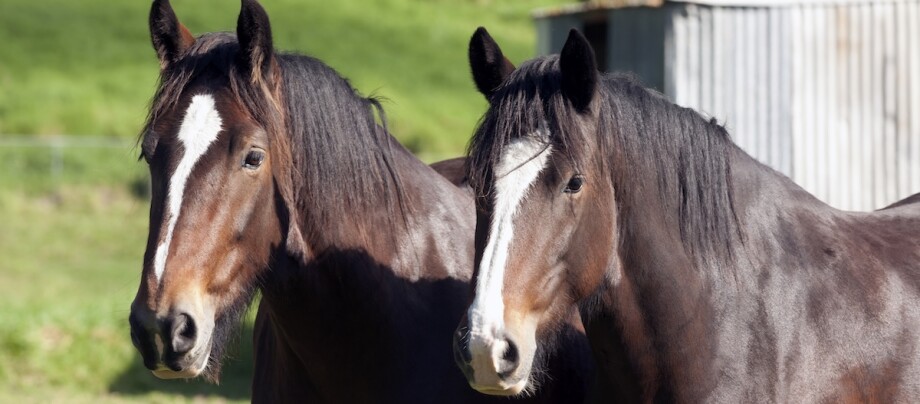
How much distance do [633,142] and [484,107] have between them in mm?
4887

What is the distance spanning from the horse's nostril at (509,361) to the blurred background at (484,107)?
147cm

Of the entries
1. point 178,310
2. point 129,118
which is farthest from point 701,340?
point 129,118

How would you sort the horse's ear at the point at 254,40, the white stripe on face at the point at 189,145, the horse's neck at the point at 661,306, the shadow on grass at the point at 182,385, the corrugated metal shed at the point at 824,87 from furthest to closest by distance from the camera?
the corrugated metal shed at the point at 824,87 < the shadow on grass at the point at 182,385 < the horse's ear at the point at 254,40 < the horse's neck at the point at 661,306 < the white stripe on face at the point at 189,145

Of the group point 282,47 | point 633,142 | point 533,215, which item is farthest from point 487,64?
point 282,47

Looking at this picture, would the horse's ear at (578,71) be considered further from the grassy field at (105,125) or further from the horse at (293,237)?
the grassy field at (105,125)

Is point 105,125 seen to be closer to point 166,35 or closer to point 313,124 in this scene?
point 166,35

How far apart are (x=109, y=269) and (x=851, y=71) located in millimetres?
10457

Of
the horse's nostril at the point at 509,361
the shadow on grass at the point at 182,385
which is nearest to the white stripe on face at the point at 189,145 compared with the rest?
the horse's nostril at the point at 509,361

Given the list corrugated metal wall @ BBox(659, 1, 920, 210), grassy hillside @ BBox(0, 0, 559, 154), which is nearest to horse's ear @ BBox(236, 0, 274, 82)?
corrugated metal wall @ BBox(659, 1, 920, 210)

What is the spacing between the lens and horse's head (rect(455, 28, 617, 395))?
2945 mm

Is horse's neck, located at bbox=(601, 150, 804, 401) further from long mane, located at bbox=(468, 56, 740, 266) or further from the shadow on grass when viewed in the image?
the shadow on grass

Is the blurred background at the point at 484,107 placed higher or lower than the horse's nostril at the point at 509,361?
lower

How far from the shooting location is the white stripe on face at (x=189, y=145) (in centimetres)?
314

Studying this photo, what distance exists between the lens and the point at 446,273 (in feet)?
13.2
